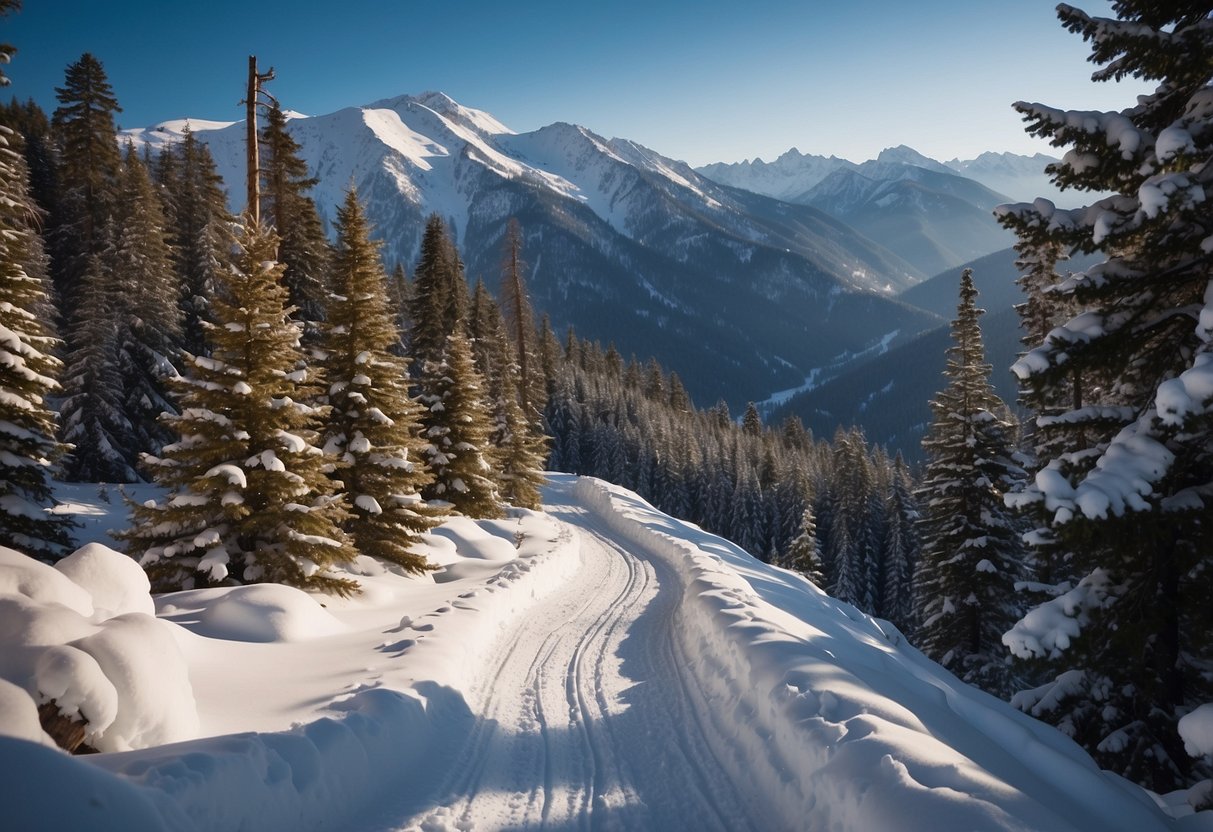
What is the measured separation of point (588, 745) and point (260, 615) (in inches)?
215

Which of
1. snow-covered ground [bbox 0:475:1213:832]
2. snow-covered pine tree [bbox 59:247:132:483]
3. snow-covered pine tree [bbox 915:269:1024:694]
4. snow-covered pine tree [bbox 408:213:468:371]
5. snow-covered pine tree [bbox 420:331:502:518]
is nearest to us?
snow-covered ground [bbox 0:475:1213:832]

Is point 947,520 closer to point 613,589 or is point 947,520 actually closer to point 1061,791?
point 613,589

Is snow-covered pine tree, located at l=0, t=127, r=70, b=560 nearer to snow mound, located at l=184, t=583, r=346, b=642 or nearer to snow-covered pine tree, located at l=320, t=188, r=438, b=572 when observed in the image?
snow mound, located at l=184, t=583, r=346, b=642

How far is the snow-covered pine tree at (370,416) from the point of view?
15.0m

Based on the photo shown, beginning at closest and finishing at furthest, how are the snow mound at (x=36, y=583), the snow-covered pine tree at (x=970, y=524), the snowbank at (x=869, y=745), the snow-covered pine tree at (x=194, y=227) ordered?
the snowbank at (x=869, y=745) < the snow mound at (x=36, y=583) < the snow-covered pine tree at (x=970, y=524) < the snow-covered pine tree at (x=194, y=227)

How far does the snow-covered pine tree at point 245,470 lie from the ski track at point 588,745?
437cm

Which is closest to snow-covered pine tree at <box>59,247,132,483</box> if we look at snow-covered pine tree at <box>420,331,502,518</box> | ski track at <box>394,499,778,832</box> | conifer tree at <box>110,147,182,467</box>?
conifer tree at <box>110,147,182,467</box>

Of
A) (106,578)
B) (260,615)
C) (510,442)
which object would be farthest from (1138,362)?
(510,442)

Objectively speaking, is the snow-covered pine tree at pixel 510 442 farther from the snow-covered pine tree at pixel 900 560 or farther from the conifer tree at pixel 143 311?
the snow-covered pine tree at pixel 900 560

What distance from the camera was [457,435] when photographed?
22.5 m

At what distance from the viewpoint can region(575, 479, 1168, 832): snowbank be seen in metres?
4.73

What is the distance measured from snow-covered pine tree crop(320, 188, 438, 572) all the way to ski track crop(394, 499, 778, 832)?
4505 millimetres

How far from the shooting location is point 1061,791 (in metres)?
5.87

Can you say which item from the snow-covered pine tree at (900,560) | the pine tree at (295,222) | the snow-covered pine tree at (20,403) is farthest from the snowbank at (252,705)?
the snow-covered pine tree at (900,560)
